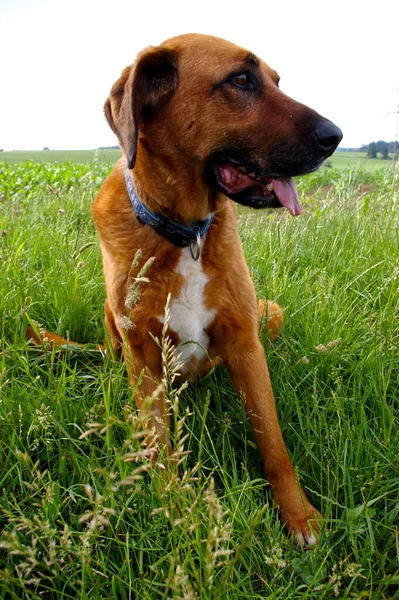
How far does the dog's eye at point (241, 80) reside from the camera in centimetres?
204

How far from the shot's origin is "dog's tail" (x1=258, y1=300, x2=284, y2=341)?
2.59 meters

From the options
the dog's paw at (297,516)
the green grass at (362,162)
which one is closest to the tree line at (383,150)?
the green grass at (362,162)

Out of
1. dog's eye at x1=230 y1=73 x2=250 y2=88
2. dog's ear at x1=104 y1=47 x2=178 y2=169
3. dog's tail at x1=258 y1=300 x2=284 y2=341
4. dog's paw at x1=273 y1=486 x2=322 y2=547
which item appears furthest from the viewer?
dog's tail at x1=258 y1=300 x2=284 y2=341

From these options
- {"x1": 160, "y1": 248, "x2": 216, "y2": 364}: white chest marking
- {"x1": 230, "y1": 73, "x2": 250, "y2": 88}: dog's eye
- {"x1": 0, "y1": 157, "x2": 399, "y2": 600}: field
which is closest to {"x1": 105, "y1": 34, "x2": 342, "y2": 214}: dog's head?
{"x1": 230, "y1": 73, "x2": 250, "y2": 88}: dog's eye

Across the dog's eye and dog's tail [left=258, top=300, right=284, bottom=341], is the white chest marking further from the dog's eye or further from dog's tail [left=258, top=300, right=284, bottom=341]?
the dog's eye

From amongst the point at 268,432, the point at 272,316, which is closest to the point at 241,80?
the point at 272,316

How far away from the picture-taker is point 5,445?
1795mm

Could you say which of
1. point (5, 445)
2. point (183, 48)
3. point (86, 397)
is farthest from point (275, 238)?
point (5, 445)

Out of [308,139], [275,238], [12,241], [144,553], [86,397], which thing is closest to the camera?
[144,553]

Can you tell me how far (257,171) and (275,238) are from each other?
5.94ft

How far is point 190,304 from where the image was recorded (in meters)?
2.15

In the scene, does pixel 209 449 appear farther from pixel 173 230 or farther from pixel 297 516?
Answer: pixel 173 230

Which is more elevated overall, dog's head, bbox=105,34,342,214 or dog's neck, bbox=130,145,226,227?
dog's head, bbox=105,34,342,214

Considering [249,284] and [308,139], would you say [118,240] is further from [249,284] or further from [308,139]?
[308,139]
